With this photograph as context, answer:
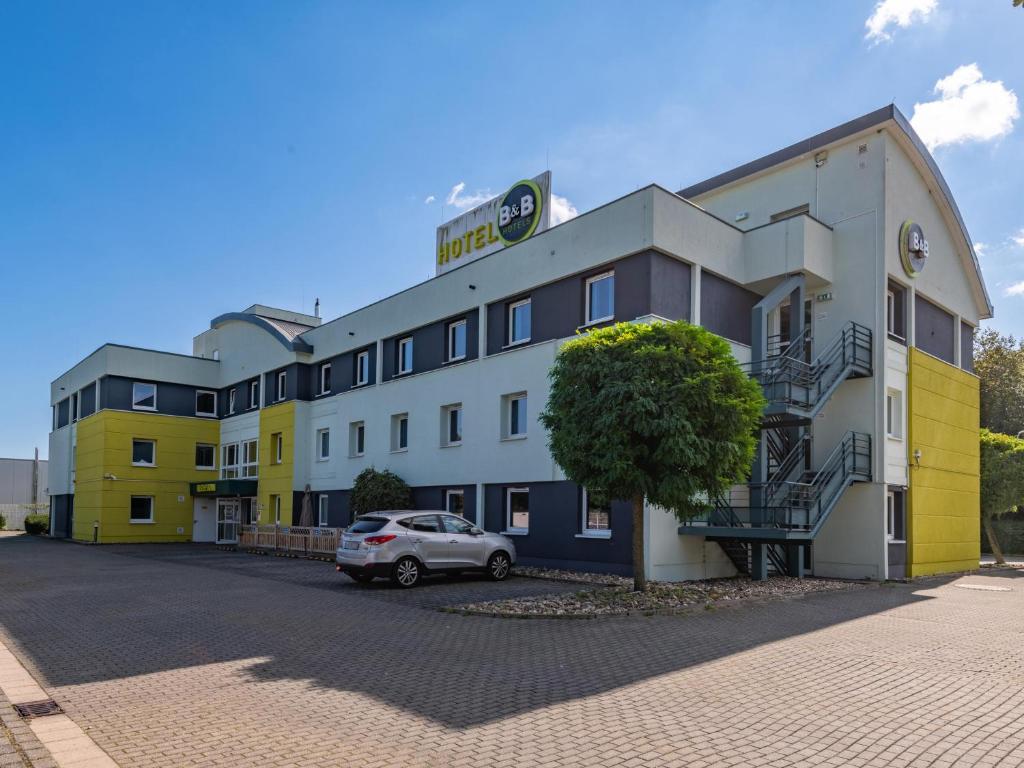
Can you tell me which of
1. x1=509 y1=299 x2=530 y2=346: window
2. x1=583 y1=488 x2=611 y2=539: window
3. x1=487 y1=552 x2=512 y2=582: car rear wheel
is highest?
x1=509 y1=299 x2=530 y2=346: window

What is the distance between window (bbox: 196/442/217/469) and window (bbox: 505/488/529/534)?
2059 centimetres

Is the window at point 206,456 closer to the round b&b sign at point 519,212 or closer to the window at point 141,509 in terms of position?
the window at point 141,509

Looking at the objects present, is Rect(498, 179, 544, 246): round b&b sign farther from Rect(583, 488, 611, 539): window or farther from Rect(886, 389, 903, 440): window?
Rect(886, 389, 903, 440): window

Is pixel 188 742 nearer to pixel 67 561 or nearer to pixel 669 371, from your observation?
pixel 669 371

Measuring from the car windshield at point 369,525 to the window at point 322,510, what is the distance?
13.0 metres

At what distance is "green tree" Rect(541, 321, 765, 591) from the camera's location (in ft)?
41.3

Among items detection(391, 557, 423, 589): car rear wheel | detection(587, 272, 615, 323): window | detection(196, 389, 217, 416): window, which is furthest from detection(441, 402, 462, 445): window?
detection(196, 389, 217, 416): window

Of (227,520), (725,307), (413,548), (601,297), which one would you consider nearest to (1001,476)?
(725,307)

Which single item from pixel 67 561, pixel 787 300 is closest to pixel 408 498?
pixel 67 561

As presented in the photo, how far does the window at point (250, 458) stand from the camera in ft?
108

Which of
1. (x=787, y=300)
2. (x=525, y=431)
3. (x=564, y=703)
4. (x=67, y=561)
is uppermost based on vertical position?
(x=787, y=300)

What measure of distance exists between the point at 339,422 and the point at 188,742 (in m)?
22.9

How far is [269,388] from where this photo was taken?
3278 centimetres

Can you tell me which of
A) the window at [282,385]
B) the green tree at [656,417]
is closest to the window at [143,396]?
the window at [282,385]
